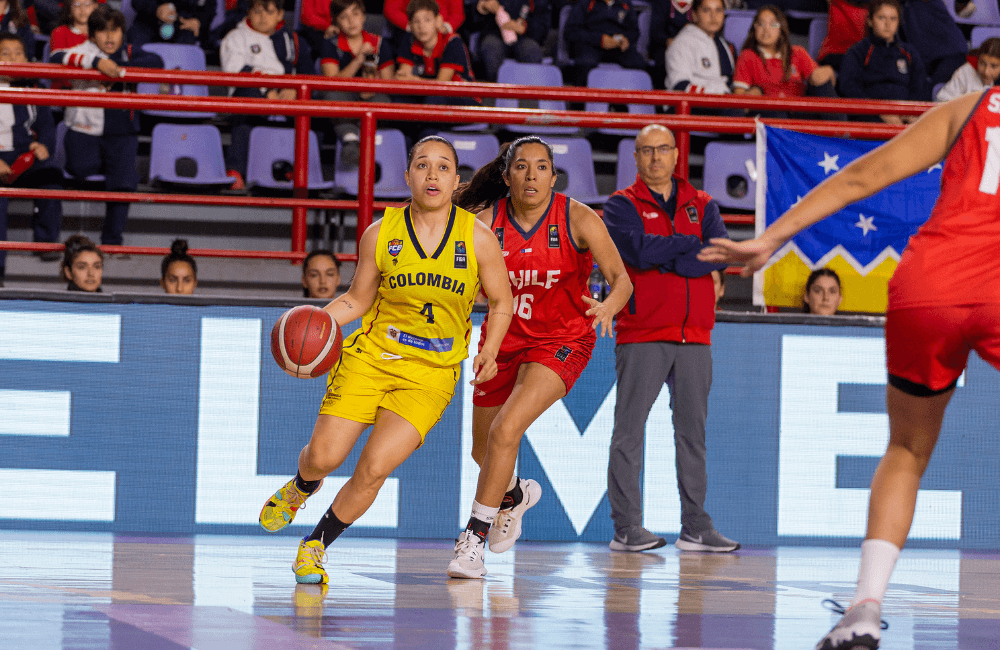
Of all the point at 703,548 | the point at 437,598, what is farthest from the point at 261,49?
the point at 437,598

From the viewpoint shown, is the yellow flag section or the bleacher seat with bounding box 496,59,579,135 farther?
the bleacher seat with bounding box 496,59,579,135

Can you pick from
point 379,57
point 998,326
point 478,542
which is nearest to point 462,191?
point 478,542

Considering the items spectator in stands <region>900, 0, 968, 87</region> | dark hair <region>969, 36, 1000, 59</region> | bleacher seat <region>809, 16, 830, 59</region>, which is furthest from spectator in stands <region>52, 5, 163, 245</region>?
spectator in stands <region>900, 0, 968, 87</region>

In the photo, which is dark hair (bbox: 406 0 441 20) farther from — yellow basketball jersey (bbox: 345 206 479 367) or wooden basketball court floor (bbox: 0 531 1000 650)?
yellow basketball jersey (bbox: 345 206 479 367)

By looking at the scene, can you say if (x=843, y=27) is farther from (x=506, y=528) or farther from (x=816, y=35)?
(x=506, y=528)

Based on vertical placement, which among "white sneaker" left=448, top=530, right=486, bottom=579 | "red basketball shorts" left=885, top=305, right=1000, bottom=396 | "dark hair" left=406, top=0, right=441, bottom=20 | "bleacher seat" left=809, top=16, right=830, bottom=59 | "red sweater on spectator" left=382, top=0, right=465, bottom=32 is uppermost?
"bleacher seat" left=809, top=16, right=830, bottom=59

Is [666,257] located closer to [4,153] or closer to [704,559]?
[704,559]

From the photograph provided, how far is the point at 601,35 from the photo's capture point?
36.3 feet

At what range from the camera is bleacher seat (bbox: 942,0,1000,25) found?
1259 centimetres

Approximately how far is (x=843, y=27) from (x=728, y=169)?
8.51 feet

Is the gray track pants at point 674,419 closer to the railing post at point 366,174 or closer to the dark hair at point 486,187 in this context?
the dark hair at point 486,187

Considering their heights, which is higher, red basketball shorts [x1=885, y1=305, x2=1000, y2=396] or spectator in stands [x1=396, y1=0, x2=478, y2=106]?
spectator in stands [x1=396, y1=0, x2=478, y2=106]

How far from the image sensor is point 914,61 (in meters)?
10.8

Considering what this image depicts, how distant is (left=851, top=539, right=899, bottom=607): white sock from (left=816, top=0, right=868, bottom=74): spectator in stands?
8.83m
